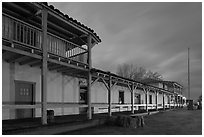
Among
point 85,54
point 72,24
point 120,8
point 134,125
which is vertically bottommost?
point 134,125

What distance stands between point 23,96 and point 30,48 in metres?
3.34

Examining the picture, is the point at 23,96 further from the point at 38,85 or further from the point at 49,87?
the point at 49,87

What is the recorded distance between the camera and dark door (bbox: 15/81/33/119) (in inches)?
434

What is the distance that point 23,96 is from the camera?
37.3 ft

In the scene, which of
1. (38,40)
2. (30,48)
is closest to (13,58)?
(30,48)

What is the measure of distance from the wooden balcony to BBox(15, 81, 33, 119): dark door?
1.10m

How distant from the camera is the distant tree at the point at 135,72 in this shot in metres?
67.4

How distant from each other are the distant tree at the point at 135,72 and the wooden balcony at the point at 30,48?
176 ft

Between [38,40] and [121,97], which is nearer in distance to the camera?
[38,40]

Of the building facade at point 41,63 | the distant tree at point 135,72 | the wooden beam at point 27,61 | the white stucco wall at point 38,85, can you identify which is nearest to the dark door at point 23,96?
the building facade at point 41,63

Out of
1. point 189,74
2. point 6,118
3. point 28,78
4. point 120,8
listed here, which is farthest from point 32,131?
point 189,74

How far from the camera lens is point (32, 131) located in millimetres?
7844

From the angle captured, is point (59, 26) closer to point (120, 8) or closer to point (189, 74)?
point (120, 8)

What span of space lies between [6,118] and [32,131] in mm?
3195
